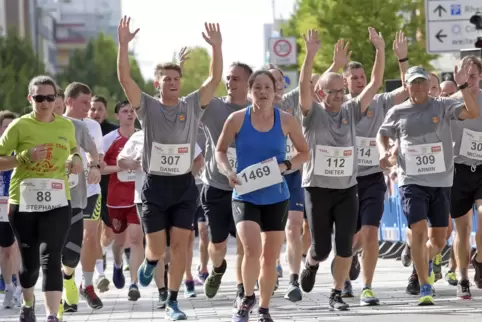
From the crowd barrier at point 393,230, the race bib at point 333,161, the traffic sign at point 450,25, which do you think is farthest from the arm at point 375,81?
the traffic sign at point 450,25

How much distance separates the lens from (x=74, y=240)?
13109 millimetres

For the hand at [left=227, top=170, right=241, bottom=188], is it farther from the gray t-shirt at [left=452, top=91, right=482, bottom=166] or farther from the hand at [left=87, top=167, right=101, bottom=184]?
the gray t-shirt at [left=452, top=91, right=482, bottom=166]

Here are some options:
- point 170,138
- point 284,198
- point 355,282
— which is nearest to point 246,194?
point 284,198

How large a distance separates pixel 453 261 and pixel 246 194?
16.0ft

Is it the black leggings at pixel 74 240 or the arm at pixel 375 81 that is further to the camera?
the black leggings at pixel 74 240

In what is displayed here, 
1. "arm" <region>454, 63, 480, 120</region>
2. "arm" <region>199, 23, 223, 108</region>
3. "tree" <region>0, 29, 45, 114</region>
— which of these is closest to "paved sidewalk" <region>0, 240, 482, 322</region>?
"arm" <region>454, 63, 480, 120</region>

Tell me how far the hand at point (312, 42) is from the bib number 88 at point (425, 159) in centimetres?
151

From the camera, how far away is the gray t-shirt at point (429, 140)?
1273 cm

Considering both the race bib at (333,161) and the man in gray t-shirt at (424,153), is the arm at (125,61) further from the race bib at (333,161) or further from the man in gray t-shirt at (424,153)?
the man in gray t-shirt at (424,153)

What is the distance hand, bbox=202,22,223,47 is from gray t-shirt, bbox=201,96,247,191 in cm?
70

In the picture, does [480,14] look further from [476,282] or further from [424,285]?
[424,285]

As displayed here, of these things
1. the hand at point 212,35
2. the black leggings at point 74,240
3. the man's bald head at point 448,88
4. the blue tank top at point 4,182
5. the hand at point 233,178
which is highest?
the hand at point 212,35

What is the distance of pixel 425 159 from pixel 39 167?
3.58 metres

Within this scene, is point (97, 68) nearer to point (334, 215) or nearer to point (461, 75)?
point (461, 75)
